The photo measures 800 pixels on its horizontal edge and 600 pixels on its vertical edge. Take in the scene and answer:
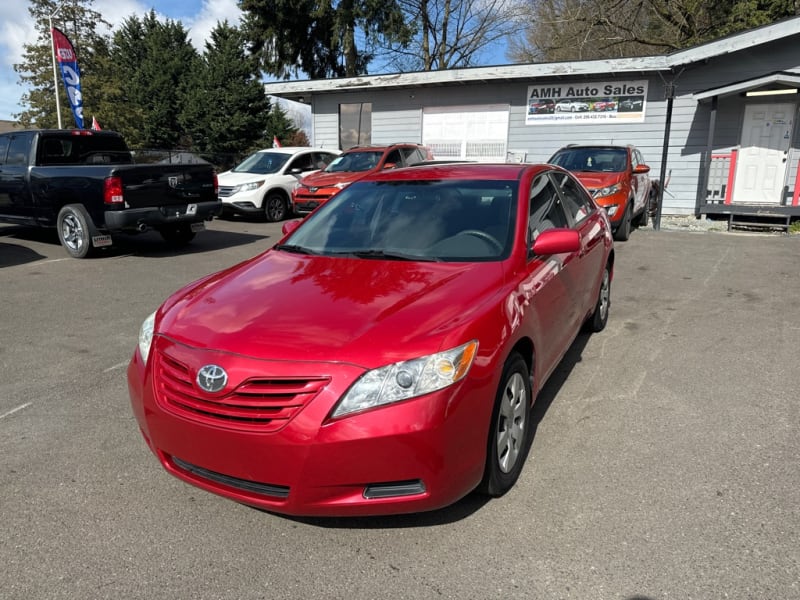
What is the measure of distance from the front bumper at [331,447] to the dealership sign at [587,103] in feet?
47.2

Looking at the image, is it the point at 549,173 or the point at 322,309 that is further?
the point at 549,173

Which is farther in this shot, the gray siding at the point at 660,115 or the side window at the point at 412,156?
the side window at the point at 412,156

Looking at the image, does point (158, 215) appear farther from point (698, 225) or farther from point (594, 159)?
point (698, 225)

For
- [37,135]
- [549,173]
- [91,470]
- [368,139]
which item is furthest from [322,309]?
[368,139]

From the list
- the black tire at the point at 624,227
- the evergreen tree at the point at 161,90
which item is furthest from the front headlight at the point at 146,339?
the evergreen tree at the point at 161,90

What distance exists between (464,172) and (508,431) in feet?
6.55

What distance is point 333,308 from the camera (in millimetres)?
2764

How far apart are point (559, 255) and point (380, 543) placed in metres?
2.14

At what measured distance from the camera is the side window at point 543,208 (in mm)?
3639

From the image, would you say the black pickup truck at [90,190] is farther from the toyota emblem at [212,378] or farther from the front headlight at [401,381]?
the front headlight at [401,381]

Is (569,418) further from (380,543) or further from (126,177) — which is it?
(126,177)

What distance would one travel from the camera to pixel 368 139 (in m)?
18.6

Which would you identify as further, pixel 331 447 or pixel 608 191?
pixel 608 191

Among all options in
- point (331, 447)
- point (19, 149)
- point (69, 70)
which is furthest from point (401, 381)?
point (69, 70)
